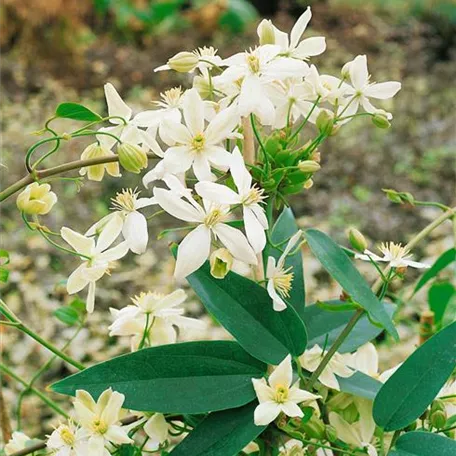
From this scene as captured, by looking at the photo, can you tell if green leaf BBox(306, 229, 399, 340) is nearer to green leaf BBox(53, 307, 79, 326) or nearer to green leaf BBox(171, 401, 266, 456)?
green leaf BBox(171, 401, 266, 456)

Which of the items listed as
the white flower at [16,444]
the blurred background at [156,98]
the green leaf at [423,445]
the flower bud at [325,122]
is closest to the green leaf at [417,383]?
the green leaf at [423,445]

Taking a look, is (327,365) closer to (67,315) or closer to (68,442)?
(68,442)

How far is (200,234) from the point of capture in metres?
0.44

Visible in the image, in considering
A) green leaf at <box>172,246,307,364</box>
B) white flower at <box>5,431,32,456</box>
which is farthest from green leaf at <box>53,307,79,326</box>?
green leaf at <box>172,246,307,364</box>

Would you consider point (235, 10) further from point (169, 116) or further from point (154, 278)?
point (169, 116)

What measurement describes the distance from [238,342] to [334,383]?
62 millimetres

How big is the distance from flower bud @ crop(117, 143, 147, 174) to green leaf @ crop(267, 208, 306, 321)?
93mm

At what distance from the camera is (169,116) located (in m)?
0.47

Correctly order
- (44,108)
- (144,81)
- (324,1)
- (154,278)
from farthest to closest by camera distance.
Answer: (324,1), (144,81), (44,108), (154,278)

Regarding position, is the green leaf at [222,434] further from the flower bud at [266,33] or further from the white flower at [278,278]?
the flower bud at [266,33]

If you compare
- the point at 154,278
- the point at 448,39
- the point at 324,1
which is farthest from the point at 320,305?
the point at 324,1

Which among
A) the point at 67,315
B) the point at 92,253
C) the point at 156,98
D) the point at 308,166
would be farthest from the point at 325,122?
the point at 156,98

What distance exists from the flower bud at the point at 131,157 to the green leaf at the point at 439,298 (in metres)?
0.36

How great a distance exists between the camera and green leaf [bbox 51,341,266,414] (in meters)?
0.45
